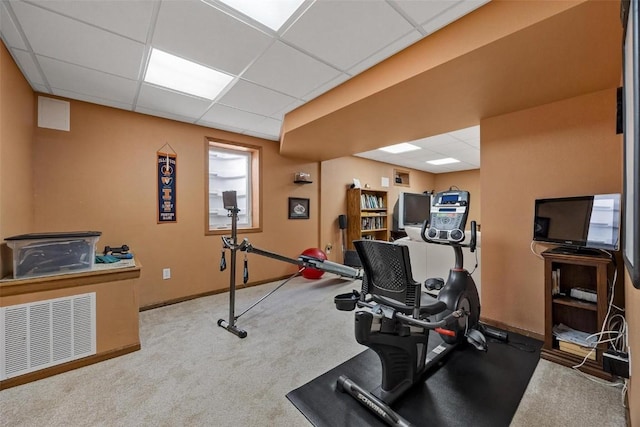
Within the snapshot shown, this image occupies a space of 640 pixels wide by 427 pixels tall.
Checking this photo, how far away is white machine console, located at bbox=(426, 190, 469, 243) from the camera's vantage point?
7.25 ft

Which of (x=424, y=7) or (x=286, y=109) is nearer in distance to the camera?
(x=424, y=7)

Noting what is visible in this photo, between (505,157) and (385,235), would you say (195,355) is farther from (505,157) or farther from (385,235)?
(385,235)

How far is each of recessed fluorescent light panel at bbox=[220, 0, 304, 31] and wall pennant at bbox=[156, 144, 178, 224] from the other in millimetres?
2428

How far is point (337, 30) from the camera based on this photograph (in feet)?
6.01

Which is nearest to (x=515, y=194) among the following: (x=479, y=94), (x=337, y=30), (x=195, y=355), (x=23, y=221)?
(x=479, y=94)

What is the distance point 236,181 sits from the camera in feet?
14.8

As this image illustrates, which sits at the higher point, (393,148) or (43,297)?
(393,148)

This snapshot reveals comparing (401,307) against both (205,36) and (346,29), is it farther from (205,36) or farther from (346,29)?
(205,36)

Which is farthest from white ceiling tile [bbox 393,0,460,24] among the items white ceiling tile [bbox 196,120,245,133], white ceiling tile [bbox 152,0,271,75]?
white ceiling tile [bbox 196,120,245,133]

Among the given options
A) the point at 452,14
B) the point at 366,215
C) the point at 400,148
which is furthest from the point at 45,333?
the point at 400,148

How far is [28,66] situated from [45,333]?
7.17ft

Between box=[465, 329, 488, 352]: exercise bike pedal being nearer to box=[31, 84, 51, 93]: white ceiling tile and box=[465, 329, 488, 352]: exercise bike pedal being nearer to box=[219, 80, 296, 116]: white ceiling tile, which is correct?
box=[219, 80, 296, 116]: white ceiling tile

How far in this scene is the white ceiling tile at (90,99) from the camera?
2.74 meters

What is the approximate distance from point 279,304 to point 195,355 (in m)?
1.32
